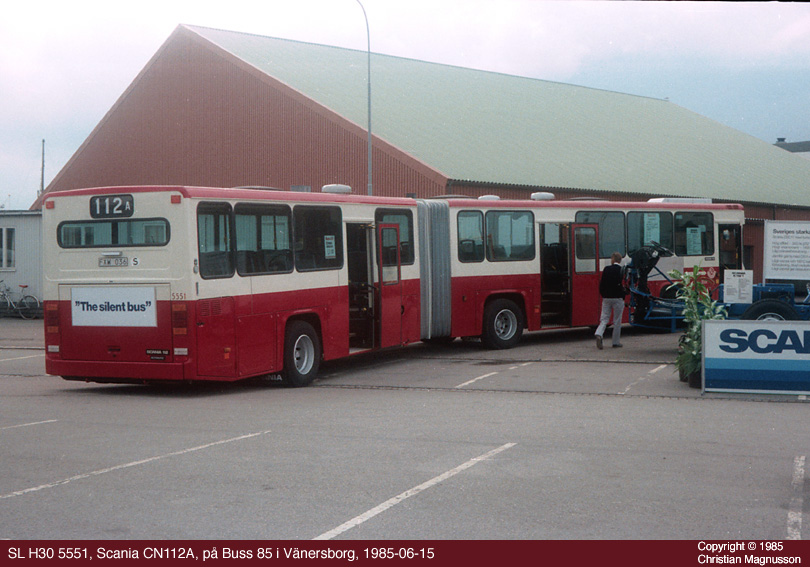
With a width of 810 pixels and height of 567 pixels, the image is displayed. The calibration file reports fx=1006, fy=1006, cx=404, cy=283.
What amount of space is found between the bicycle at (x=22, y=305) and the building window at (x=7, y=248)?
0.90 meters

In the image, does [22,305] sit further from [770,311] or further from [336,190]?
[770,311]

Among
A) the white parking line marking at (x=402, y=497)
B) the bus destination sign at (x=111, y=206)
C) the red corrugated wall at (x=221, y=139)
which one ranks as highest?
the red corrugated wall at (x=221, y=139)

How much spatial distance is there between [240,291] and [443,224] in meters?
6.13

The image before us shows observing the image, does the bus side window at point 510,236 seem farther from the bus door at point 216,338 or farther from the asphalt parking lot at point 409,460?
the bus door at point 216,338

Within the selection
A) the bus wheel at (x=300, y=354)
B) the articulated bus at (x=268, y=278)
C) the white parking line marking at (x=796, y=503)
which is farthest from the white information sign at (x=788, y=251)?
the white parking line marking at (x=796, y=503)

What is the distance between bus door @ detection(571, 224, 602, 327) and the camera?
2073 centimetres

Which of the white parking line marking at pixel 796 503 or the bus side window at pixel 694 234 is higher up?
the bus side window at pixel 694 234

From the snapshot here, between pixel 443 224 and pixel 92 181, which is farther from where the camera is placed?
pixel 92 181

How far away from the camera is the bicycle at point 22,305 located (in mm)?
32188

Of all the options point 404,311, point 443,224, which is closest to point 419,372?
point 404,311

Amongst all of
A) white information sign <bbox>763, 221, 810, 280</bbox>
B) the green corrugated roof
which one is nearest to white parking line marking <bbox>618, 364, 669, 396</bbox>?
white information sign <bbox>763, 221, 810, 280</bbox>

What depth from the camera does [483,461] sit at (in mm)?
8672

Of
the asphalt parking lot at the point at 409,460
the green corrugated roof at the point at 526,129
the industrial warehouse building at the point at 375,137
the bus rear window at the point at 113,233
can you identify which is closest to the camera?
the asphalt parking lot at the point at 409,460

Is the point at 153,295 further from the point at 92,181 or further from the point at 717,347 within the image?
the point at 92,181
